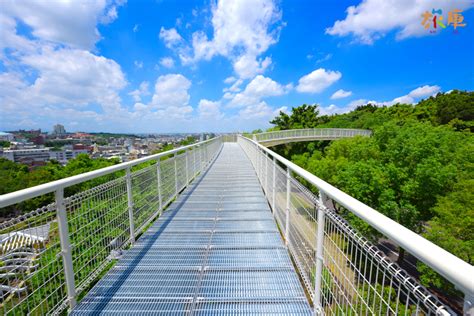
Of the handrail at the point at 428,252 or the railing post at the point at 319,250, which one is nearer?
the handrail at the point at 428,252

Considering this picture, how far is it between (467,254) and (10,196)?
1465 centimetres

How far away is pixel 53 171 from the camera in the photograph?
3278 centimetres

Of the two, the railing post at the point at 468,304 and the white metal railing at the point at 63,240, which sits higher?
the railing post at the point at 468,304

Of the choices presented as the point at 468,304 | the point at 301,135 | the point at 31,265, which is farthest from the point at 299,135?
the point at 468,304

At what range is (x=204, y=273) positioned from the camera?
288 centimetres

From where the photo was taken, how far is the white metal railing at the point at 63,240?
171 cm

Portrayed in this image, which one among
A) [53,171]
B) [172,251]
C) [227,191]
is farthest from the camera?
[53,171]

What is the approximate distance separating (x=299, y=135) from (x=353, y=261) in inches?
1235

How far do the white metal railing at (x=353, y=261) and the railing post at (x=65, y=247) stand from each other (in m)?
2.42

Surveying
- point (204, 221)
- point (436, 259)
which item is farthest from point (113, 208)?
point (436, 259)

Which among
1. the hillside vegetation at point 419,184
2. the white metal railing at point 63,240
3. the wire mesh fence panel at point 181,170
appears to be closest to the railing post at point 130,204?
the white metal railing at point 63,240

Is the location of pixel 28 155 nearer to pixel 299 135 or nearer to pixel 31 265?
pixel 299 135

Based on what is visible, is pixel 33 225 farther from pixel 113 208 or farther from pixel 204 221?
pixel 204 221

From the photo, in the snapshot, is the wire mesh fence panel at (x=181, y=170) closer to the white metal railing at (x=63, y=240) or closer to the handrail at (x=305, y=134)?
the white metal railing at (x=63, y=240)
